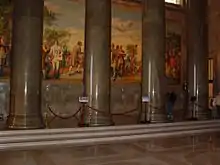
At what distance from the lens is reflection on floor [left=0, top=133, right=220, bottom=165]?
257 inches

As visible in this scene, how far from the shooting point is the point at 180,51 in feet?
66.1

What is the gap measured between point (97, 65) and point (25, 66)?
236 cm

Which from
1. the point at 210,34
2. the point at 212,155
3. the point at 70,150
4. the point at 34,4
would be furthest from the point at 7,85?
the point at 210,34

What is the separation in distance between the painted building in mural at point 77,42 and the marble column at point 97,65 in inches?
194

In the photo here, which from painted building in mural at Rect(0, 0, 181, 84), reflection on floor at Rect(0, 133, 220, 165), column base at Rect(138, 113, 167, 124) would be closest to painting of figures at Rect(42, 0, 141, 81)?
painted building in mural at Rect(0, 0, 181, 84)

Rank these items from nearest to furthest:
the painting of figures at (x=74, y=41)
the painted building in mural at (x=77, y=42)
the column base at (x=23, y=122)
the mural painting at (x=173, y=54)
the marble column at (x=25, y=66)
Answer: the column base at (x=23, y=122) < the marble column at (x=25, y=66) < the painted building in mural at (x=77, y=42) < the painting of figures at (x=74, y=41) < the mural painting at (x=173, y=54)

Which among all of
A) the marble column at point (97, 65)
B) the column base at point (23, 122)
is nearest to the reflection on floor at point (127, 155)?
the column base at point (23, 122)

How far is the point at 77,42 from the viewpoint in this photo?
52.3 ft

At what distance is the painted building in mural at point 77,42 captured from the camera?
15.0 meters

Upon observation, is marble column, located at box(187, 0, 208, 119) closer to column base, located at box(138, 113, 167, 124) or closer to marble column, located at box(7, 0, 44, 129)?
column base, located at box(138, 113, 167, 124)

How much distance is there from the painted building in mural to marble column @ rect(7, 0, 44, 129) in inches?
186

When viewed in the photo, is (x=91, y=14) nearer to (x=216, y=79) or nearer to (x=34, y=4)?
(x=34, y=4)

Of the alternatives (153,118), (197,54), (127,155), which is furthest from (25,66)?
(197,54)

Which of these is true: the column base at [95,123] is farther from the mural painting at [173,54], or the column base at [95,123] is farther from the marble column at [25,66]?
the mural painting at [173,54]
